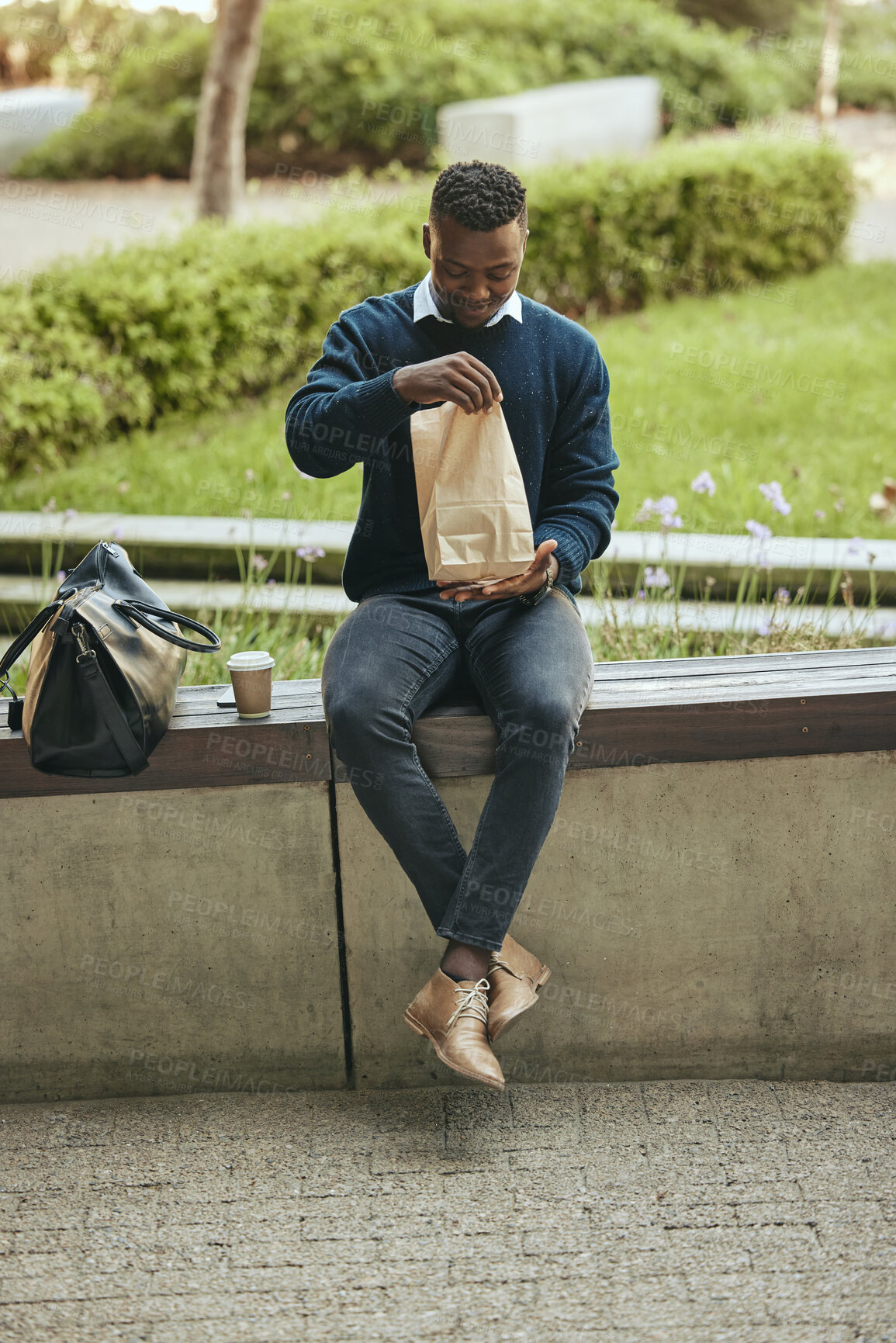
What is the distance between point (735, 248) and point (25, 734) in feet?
29.5

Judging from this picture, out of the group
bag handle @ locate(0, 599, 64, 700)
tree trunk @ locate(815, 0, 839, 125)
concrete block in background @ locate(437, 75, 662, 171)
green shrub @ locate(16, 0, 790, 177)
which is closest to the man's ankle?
bag handle @ locate(0, 599, 64, 700)

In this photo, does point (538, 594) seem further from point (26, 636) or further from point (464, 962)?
point (26, 636)

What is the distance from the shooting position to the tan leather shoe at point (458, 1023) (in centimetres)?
216

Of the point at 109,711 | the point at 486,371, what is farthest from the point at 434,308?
the point at 109,711

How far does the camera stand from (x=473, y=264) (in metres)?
2.27

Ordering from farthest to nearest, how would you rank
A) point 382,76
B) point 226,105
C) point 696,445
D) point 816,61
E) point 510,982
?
point 816,61 < point 382,76 < point 226,105 < point 696,445 < point 510,982

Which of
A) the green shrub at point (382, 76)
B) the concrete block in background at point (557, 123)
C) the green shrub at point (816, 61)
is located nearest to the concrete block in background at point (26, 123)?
the green shrub at point (382, 76)

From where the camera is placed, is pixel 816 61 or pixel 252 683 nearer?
pixel 252 683

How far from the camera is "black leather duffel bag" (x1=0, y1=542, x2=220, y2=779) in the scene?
222 centimetres

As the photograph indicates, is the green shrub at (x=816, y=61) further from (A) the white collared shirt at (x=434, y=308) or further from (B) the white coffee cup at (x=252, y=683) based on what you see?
(B) the white coffee cup at (x=252, y=683)

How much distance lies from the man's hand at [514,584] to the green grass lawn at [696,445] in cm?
181

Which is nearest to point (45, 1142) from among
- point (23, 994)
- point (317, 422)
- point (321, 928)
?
point (23, 994)

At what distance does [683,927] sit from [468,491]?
3.26 ft

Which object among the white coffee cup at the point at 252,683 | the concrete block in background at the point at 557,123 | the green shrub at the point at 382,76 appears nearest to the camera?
the white coffee cup at the point at 252,683
